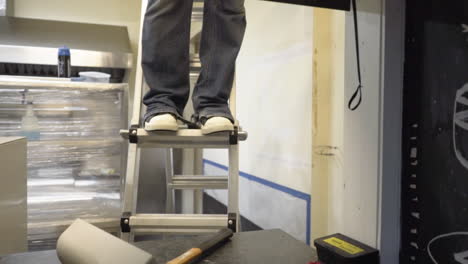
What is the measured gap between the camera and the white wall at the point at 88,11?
276 cm

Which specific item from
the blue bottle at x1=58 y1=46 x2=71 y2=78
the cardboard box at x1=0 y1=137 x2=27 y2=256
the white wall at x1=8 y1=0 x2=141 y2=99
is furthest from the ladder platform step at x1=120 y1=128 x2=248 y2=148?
the white wall at x1=8 y1=0 x2=141 y2=99

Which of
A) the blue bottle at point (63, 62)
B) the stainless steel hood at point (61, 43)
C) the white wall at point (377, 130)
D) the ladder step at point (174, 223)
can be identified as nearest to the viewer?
the white wall at point (377, 130)

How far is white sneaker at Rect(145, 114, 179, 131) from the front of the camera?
870 mm

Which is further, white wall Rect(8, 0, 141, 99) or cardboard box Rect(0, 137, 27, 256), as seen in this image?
white wall Rect(8, 0, 141, 99)

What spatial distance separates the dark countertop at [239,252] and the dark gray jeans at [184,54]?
0.37 meters

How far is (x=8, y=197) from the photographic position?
958 millimetres

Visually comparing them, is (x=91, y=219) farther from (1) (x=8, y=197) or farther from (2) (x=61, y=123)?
(1) (x=8, y=197)

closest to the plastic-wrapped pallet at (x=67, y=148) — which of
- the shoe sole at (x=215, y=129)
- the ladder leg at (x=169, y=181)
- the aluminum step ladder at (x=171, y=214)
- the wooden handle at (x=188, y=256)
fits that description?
the ladder leg at (x=169, y=181)

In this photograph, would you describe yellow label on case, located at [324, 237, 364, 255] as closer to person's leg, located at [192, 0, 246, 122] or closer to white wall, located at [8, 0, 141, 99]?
person's leg, located at [192, 0, 246, 122]

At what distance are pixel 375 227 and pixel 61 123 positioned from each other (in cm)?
141

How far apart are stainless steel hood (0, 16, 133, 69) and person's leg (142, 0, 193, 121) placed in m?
1.68

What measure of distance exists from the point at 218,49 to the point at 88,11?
2.31m

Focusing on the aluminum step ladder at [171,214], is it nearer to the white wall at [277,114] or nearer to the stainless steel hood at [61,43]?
the white wall at [277,114]

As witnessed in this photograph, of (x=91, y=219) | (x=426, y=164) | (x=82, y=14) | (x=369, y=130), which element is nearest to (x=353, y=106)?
(x=369, y=130)
